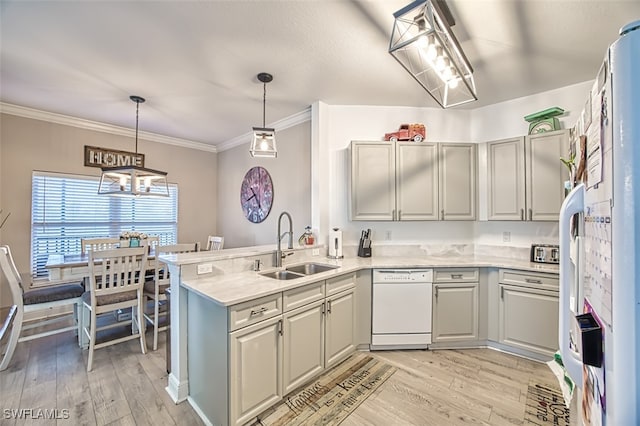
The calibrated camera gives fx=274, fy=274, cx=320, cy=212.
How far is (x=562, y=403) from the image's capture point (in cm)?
200

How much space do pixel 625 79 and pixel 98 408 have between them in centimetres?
305

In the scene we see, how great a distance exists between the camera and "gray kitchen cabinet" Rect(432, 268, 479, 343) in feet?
9.16

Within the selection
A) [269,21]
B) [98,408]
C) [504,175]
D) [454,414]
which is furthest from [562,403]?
[269,21]

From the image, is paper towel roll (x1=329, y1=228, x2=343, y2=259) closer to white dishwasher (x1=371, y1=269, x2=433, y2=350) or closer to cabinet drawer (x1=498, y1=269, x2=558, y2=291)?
white dishwasher (x1=371, y1=269, x2=433, y2=350)

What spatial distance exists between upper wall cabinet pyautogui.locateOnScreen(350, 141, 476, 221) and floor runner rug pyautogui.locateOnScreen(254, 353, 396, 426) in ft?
5.10

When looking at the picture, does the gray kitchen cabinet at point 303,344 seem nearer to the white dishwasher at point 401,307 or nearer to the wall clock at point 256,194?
the white dishwasher at point 401,307

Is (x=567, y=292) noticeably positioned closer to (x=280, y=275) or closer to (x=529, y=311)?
(x=280, y=275)

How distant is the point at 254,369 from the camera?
1785mm

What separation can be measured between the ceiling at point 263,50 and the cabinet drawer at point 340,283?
1.95 metres

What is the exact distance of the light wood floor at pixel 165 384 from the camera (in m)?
1.88

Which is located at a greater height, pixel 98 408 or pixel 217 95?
pixel 217 95

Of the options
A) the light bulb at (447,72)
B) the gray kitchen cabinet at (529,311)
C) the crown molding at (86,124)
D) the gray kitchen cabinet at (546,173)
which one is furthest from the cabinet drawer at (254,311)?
the crown molding at (86,124)

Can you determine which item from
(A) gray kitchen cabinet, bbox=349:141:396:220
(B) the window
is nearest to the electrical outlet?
(A) gray kitchen cabinet, bbox=349:141:396:220

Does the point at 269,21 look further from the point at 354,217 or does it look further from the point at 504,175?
the point at 504,175
